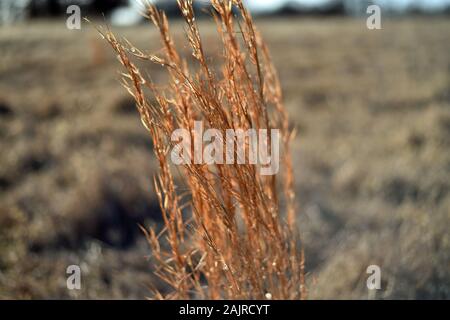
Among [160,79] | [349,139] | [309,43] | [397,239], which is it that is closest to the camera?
[397,239]

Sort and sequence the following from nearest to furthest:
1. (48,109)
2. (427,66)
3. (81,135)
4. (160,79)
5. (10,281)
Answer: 1. (10,281)
2. (81,135)
3. (48,109)
4. (160,79)
5. (427,66)

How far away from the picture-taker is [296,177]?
5.11m

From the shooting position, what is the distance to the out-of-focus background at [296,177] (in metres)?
3.21

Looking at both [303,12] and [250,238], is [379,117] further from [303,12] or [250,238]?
[303,12]

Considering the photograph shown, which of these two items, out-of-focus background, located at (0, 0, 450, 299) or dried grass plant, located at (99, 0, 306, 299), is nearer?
dried grass plant, located at (99, 0, 306, 299)

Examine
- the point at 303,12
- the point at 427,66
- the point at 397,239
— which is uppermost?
the point at 303,12

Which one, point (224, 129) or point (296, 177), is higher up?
point (224, 129)

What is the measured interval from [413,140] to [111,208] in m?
4.03

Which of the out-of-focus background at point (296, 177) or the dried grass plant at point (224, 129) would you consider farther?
the out-of-focus background at point (296, 177)

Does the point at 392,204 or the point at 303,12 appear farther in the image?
the point at 303,12

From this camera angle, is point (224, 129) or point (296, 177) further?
point (296, 177)

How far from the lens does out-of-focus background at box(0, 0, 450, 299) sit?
3.21m

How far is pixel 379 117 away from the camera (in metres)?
7.63

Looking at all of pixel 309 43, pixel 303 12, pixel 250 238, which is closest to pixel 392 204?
pixel 250 238
